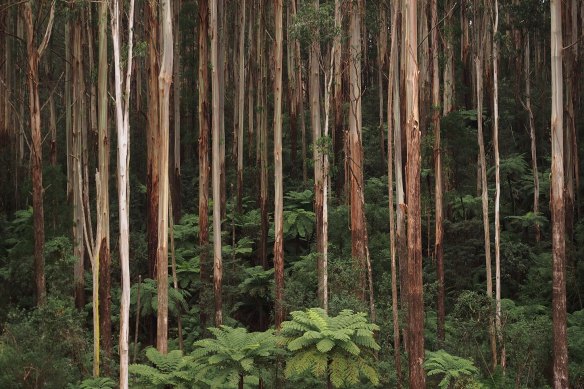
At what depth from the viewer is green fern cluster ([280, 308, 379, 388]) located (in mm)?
11406

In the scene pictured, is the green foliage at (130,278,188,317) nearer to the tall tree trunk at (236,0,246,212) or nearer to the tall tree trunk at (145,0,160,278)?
the tall tree trunk at (145,0,160,278)

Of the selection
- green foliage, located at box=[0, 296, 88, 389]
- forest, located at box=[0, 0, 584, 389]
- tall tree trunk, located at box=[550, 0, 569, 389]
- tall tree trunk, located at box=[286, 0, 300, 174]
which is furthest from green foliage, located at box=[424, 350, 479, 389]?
tall tree trunk, located at box=[286, 0, 300, 174]

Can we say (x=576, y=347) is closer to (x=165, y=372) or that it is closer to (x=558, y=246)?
(x=558, y=246)

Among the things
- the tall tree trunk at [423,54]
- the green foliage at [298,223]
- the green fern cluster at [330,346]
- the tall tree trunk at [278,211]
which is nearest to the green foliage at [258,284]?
the tall tree trunk at [278,211]

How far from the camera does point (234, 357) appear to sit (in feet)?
38.2

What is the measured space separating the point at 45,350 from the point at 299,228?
410 inches

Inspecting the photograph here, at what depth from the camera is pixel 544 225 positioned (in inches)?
879

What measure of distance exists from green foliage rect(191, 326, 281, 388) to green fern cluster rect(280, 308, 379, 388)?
16.6 inches

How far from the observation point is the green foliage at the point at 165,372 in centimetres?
1205

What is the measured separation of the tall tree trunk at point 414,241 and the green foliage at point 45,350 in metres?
5.96

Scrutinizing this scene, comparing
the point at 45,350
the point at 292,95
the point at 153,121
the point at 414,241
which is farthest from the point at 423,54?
the point at 45,350

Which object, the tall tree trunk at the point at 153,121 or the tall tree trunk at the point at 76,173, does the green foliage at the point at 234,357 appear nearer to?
the tall tree trunk at the point at 153,121

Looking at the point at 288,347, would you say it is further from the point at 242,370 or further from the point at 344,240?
the point at 344,240

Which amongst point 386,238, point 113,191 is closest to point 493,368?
point 386,238
